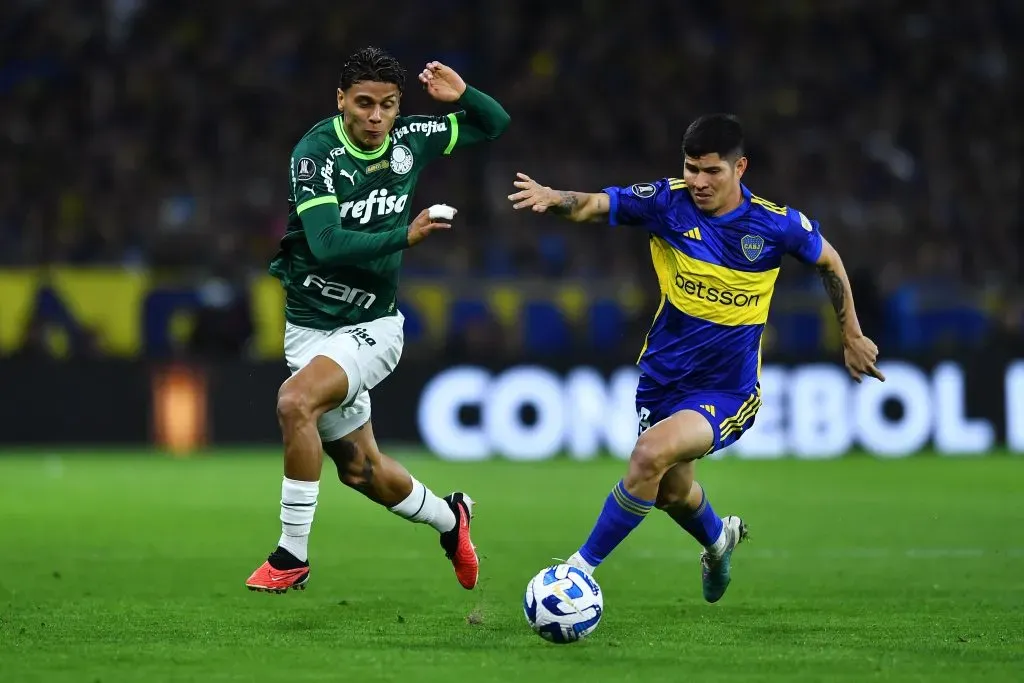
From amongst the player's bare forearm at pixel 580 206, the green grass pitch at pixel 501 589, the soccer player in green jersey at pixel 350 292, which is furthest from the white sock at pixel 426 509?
the player's bare forearm at pixel 580 206

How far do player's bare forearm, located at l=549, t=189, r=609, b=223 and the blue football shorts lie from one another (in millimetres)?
737

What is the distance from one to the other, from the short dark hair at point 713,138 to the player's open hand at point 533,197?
0.60 meters

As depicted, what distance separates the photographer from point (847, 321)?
269 inches

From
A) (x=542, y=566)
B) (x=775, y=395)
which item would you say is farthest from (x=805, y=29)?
(x=542, y=566)

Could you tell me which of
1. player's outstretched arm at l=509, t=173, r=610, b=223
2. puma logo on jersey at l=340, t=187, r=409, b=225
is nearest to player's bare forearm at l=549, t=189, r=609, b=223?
player's outstretched arm at l=509, t=173, r=610, b=223

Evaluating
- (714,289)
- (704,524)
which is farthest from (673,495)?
(714,289)

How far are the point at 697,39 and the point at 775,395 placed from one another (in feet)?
22.2

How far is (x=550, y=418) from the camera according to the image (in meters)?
16.6

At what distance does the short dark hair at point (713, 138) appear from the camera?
6527mm

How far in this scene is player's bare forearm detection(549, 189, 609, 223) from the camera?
649cm

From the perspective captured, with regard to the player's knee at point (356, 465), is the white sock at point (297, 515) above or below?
below

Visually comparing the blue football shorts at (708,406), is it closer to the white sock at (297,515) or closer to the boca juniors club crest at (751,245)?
the boca juniors club crest at (751,245)

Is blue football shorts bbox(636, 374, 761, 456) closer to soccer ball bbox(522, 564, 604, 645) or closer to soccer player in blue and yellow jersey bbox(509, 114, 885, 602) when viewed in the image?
soccer player in blue and yellow jersey bbox(509, 114, 885, 602)

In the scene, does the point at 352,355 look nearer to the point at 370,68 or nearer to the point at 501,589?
the point at 370,68
